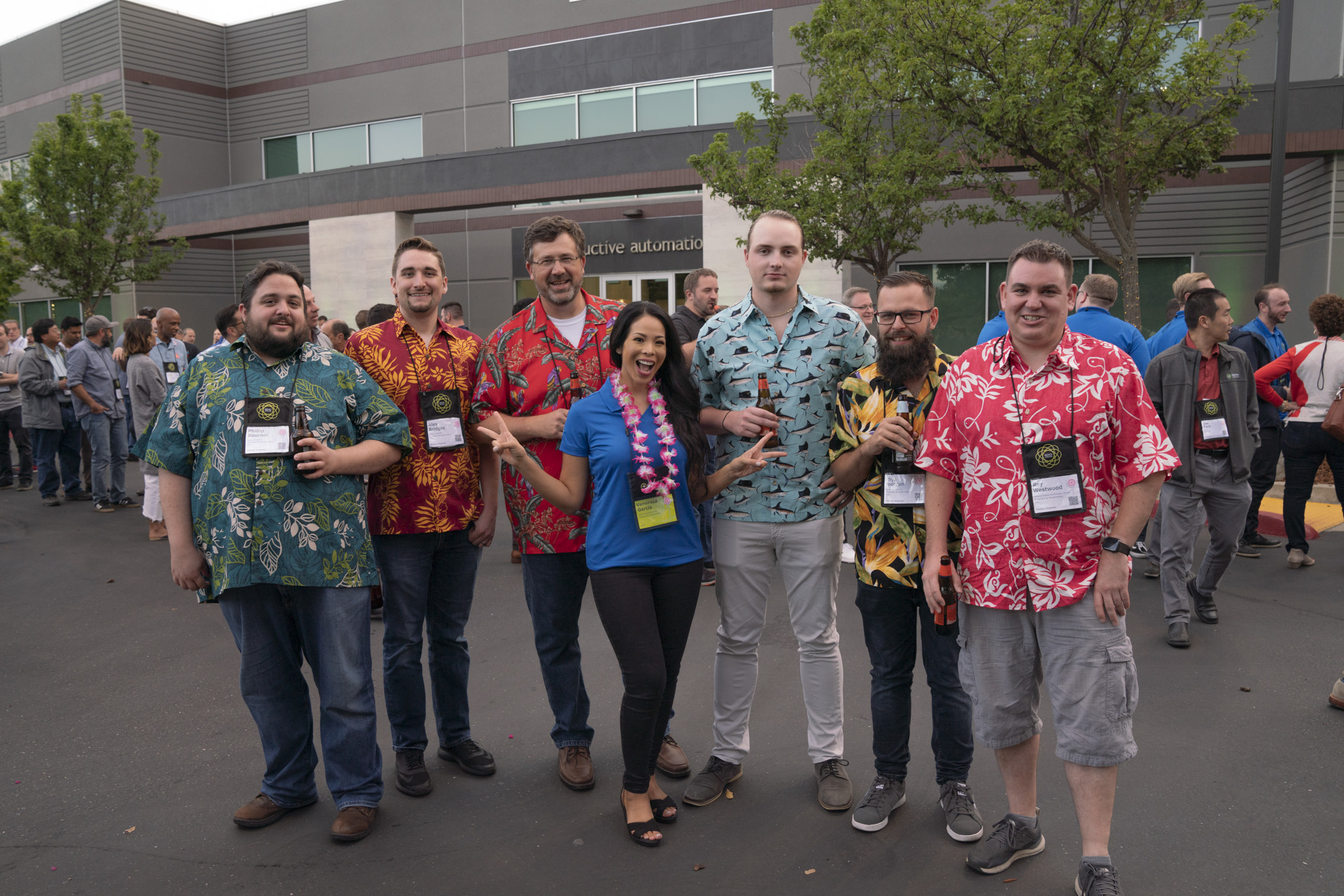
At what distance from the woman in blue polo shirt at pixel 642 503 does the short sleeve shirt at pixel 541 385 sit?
Result: 22 centimetres

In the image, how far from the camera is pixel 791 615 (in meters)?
3.56

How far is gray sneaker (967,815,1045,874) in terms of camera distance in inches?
121

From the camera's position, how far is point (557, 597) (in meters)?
3.72

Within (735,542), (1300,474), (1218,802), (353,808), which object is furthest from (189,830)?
(1300,474)

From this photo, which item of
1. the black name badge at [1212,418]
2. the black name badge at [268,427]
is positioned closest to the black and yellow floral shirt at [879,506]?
the black name badge at [268,427]

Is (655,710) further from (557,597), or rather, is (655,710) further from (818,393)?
(818,393)

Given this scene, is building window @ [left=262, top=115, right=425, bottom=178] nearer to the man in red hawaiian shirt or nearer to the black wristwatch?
the man in red hawaiian shirt

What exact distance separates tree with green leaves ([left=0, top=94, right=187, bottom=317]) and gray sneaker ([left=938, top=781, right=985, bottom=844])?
25222 mm

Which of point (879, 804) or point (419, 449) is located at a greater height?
point (419, 449)

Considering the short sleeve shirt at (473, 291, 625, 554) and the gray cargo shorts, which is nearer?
the gray cargo shorts

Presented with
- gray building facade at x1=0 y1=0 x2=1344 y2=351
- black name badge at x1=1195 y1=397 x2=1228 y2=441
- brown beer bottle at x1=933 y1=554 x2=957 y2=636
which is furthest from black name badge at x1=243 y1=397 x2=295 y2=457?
gray building facade at x1=0 y1=0 x2=1344 y2=351

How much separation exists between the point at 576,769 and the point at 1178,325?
6650 mm

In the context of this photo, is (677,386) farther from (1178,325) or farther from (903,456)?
(1178,325)

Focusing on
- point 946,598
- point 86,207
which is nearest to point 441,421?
point 946,598
